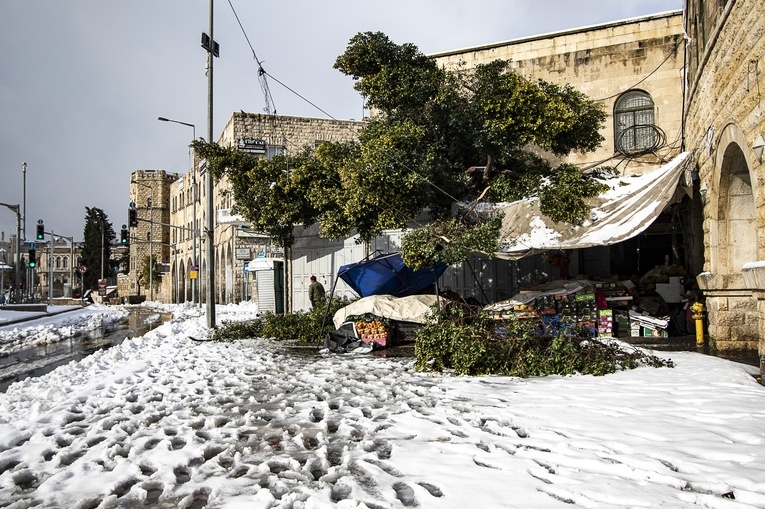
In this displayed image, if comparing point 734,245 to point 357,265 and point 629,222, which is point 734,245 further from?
point 357,265

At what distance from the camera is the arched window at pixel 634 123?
19031 millimetres

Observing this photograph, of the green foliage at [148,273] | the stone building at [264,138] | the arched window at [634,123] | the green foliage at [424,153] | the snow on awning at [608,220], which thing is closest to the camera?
the snow on awning at [608,220]

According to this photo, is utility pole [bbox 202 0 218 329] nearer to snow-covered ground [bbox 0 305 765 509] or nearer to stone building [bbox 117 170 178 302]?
snow-covered ground [bbox 0 305 765 509]

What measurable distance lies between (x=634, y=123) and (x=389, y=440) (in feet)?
57.2

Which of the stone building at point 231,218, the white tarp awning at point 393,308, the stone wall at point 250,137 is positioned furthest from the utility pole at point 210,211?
the stone wall at point 250,137

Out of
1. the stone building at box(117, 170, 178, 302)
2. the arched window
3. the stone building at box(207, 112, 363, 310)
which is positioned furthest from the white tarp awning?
the stone building at box(117, 170, 178, 302)

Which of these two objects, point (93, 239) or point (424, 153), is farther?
point (93, 239)

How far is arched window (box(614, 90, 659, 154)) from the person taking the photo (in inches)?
749

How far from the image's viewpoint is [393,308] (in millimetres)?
12688

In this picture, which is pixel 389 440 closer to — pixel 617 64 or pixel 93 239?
pixel 617 64

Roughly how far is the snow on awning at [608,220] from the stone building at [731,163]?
76 centimetres

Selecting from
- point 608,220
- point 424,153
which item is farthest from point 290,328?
point 608,220

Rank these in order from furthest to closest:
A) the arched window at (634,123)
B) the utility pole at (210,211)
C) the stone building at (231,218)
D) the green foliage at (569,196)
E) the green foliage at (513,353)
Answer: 1. the stone building at (231,218)
2. the arched window at (634,123)
3. the utility pole at (210,211)
4. the green foliage at (569,196)
5. the green foliage at (513,353)

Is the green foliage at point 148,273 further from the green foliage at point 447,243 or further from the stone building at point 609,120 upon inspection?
the green foliage at point 447,243
